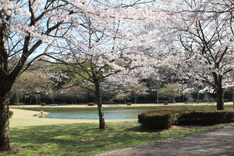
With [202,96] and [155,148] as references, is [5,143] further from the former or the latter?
[202,96]

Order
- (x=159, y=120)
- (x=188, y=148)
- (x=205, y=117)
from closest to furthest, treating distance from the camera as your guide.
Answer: (x=188, y=148)
(x=159, y=120)
(x=205, y=117)

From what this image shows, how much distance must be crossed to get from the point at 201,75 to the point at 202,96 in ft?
133

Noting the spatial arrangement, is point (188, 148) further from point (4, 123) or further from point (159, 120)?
point (4, 123)

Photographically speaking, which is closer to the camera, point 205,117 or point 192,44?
point 205,117

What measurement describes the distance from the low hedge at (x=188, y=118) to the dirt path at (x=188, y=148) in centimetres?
269

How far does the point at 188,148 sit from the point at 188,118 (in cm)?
494

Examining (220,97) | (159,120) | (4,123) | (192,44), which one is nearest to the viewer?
(4,123)

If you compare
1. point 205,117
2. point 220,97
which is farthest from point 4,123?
point 220,97

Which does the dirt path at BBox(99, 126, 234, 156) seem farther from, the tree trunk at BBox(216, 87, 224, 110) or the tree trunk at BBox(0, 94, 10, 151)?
the tree trunk at BBox(216, 87, 224, 110)

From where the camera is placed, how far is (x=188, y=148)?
5.21 metres

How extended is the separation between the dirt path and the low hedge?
2689 mm

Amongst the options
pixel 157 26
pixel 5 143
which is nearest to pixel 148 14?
pixel 157 26

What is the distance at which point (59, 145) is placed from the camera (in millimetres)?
6781

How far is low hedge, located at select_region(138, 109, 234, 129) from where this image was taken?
8977mm
